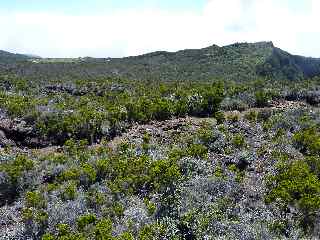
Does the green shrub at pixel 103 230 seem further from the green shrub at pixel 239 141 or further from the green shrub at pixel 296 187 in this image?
the green shrub at pixel 239 141

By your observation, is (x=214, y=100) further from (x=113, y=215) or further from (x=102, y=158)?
(x=113, y=215)

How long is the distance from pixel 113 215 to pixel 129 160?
3.83 m

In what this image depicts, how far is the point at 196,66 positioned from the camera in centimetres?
6800

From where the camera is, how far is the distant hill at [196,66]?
58.8m

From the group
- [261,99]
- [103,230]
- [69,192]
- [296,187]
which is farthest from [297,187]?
[261,99]

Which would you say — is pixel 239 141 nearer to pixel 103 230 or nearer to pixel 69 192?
pixel 69 192

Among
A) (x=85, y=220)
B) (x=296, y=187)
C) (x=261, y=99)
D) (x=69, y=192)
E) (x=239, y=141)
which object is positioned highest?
(x=261, y=99)

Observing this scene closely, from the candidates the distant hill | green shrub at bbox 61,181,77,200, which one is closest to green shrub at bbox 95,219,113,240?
green shrub at bbox 61,181,77,200

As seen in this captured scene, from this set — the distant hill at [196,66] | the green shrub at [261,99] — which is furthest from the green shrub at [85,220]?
the distant hill at [196,66]

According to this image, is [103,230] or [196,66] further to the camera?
[196,66]

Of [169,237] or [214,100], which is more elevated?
[214,100]

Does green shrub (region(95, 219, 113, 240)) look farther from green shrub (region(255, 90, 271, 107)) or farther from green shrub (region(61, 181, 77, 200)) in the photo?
green shrub (region(255, 90, 271, 107))

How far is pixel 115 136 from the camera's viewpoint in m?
23.9

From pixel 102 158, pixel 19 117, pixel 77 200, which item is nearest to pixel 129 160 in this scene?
pixel 102 158
